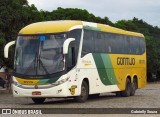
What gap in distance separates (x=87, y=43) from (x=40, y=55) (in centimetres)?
290

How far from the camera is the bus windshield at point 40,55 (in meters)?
22.3

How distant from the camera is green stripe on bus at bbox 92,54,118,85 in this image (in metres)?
25.9

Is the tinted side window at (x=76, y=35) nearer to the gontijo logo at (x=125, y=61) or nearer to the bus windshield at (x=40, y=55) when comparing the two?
the bus windshield at (x=40, y=55)

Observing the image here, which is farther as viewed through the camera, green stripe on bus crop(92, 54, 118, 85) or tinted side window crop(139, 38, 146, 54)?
tinted side window crop(139, 38, 146, 54)

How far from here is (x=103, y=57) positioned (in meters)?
26.4

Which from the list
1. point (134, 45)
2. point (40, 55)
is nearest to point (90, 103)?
point (40, 55)

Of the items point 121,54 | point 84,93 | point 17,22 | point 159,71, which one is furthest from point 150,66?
point 84,93

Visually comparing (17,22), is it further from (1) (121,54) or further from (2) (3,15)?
(1) (121,54)

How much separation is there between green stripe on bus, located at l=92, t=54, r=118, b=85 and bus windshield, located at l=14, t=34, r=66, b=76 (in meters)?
3.24

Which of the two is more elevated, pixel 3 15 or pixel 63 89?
pixel 3 15

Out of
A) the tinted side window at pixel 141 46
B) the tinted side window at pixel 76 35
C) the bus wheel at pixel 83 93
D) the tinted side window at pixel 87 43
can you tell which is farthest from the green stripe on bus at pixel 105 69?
the tinted side window at pixel 141 46

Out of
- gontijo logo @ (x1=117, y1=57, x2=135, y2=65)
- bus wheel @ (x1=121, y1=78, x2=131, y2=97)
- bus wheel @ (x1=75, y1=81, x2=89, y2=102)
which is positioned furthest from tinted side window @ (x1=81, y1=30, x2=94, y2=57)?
bus wheel @ (x1=121, y1=78, x2=131, y2=97)

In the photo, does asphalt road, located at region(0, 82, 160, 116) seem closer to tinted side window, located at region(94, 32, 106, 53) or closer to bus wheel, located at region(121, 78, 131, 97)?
bus wheel, located at region(121, 78, 131, 97)

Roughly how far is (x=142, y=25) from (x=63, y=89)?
311 ft
